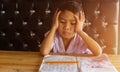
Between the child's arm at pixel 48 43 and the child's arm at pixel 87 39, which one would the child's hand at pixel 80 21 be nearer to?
the child's arm at pixel 87 39

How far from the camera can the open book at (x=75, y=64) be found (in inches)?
50.1

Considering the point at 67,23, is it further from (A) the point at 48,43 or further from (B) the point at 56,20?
(A) the point at 48,43

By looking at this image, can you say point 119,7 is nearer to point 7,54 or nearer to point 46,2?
point 46,2

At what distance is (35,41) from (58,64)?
0.31 m

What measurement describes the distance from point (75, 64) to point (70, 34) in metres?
0.25

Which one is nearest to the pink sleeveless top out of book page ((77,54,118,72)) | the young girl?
the young girl

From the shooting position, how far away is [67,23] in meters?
1.50

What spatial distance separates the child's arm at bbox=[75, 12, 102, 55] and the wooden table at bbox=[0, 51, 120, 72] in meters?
0.10

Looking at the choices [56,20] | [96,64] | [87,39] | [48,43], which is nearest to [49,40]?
[48,43]

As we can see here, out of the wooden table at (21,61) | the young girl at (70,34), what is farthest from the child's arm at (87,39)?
the wooden table at (21,61)

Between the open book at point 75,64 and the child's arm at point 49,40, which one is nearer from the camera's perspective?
the open book at point 75,64

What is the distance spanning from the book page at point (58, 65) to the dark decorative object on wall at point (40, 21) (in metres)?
0.19

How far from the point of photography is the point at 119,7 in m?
1.52

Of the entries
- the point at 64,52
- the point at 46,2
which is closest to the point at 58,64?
the point at 64,52
